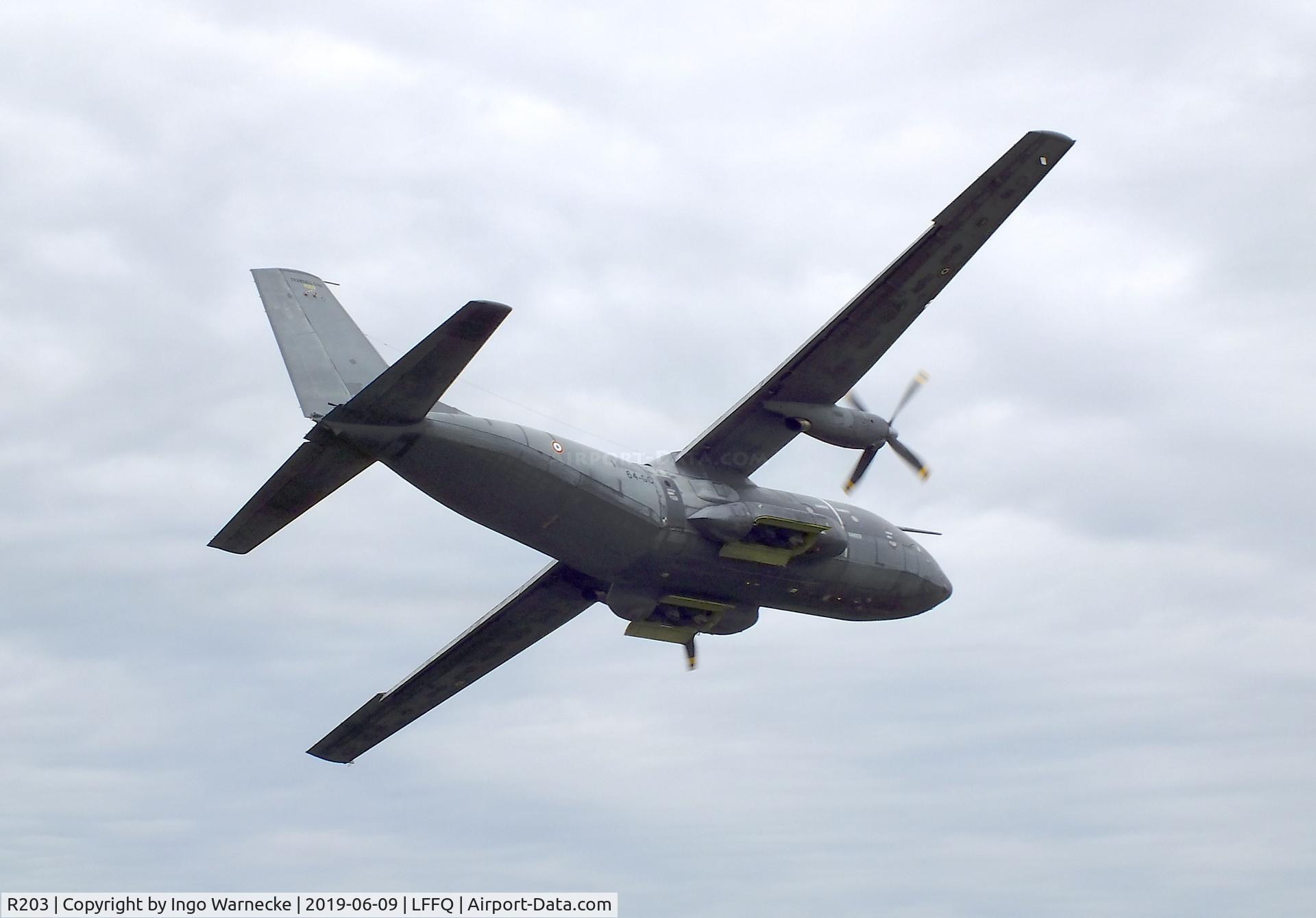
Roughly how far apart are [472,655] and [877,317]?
13.6 meters

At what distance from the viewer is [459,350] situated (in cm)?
2889

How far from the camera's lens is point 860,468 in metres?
35.7

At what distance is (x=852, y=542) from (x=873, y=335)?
4939 mm

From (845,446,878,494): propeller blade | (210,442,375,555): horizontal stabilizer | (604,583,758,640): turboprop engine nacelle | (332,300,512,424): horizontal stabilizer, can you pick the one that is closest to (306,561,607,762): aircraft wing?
(604,583,758,640): turboprop engine nacelle

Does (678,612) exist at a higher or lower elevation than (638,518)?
lower

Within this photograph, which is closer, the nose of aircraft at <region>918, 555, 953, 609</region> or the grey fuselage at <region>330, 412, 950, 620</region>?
the grey fuselage at <region>330, 412, 950, 620</region>

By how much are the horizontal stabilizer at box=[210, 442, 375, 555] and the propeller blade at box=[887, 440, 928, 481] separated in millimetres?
11398

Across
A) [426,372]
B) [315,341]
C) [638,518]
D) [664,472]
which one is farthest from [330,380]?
[664,472]

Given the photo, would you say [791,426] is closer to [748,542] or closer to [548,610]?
[748,542]

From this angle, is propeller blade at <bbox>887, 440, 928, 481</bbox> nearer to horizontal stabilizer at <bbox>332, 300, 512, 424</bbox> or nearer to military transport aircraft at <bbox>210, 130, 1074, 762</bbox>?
military transport aircraft at <bbox>210, 130, 1074, 762</bbox>

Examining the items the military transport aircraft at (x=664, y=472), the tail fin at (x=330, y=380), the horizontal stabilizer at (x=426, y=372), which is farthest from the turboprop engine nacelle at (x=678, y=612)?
the horizontal stabilizer at (x=426, y=372)

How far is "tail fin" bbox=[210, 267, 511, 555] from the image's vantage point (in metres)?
29.0

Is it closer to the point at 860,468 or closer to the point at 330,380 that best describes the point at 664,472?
the point at 860,468

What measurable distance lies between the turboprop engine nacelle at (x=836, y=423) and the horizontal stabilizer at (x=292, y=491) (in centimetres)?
912
